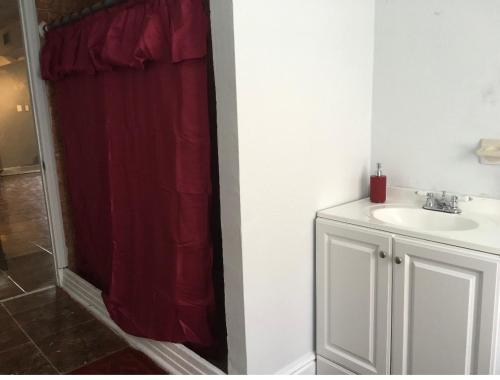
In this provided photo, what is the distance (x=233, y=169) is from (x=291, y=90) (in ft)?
1.25

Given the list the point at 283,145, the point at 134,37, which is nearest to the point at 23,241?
the point at 134,37

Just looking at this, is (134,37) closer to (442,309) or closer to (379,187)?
(379,187)

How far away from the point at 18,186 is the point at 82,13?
4.34m

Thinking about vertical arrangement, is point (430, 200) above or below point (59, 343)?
above

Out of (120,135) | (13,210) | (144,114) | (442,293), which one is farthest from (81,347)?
(13,210)

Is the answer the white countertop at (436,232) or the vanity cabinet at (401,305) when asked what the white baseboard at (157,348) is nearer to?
the vanity cabinet at (401,305)

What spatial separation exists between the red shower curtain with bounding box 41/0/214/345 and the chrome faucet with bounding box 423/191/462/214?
2.98 feet

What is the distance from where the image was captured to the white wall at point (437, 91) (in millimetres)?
1601

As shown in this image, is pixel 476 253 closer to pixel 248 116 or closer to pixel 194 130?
pixel 248 116

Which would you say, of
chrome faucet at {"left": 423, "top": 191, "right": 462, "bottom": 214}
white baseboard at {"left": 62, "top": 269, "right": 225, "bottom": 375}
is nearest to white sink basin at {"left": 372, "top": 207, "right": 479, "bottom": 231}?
chrome faucet at {"left": 423, "top": 191, "right": 462, "bottom": 214}

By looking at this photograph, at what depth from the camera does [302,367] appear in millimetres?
1784

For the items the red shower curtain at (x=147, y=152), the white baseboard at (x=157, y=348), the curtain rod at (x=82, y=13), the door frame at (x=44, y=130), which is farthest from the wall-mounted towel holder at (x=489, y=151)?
the door frame at (x=44, y=130)

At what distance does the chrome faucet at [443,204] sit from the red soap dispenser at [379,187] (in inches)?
7.3

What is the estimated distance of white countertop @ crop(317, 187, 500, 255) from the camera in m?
1.33
